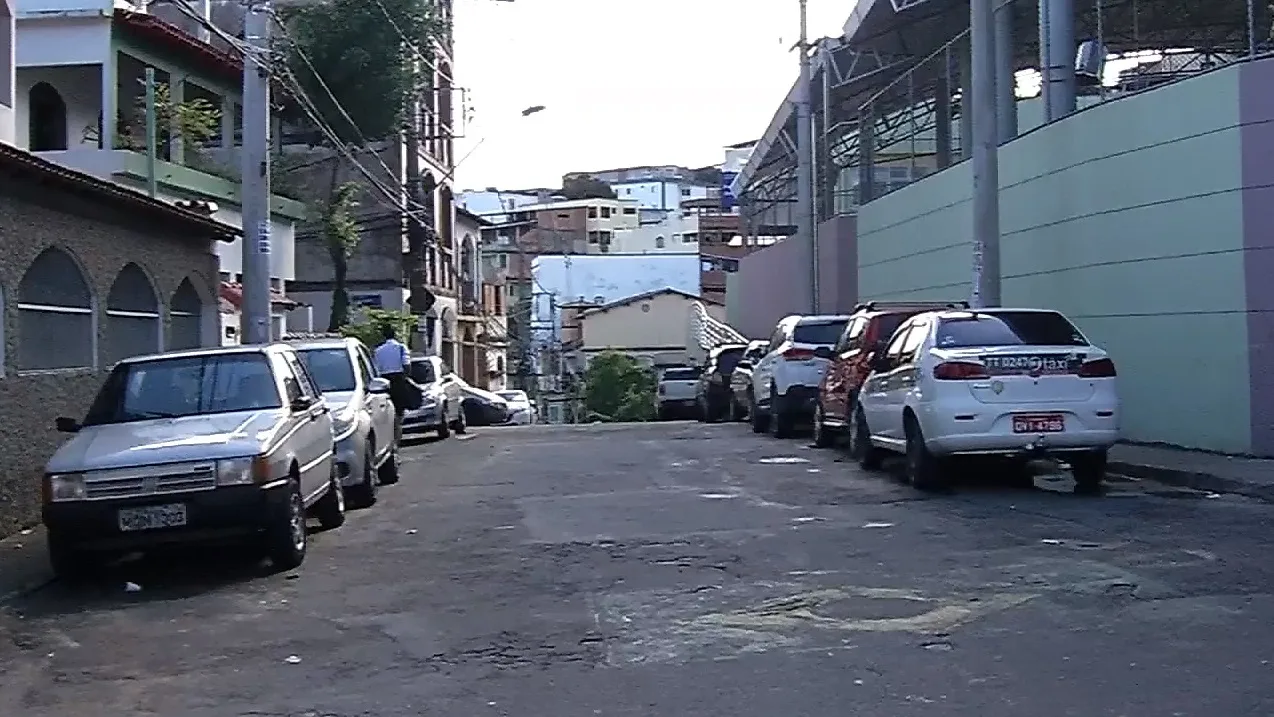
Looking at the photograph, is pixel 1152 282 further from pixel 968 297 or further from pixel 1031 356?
pixel 968 297

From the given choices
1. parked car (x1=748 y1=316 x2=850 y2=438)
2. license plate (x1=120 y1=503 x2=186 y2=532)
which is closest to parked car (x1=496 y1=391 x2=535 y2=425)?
parked car (x1=748 y1=316 x2=850 y2=438)

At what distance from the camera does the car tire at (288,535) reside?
37.5 ft

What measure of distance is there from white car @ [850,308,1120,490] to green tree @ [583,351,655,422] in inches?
1452

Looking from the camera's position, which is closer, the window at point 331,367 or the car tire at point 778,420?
the window at point 331,367

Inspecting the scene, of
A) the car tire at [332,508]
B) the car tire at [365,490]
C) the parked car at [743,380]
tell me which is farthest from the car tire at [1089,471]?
the parked car at [743,380]

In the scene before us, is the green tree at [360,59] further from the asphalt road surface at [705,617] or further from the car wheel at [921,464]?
the asphalt road surface at [705,617]

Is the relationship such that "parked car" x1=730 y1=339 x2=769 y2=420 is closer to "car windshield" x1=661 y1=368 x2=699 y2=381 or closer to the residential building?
the residential building

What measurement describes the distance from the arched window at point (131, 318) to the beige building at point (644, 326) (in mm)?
52570

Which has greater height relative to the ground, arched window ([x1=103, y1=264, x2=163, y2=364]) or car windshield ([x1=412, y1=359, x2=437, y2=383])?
arched window ([x1=103, y1=264, x2=163, y2=364])

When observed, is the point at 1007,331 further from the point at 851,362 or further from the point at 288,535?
the point at 288,535

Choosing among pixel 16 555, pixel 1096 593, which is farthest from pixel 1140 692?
pixel 16 555

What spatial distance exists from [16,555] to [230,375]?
2212 millimetres

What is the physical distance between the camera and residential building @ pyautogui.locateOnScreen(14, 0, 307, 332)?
2675 cm

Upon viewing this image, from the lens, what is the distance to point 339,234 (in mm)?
39500
